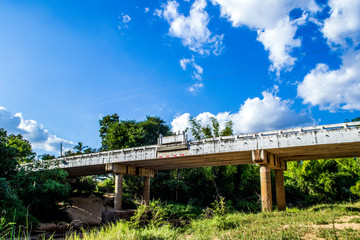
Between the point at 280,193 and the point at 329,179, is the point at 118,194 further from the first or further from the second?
the point at 329,179

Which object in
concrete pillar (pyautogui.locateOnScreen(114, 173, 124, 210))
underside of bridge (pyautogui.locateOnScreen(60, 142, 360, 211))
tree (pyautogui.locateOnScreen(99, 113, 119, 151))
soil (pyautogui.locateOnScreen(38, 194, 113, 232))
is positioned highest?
tree (pyautogui.locateOnScreen(99, 113, 119, 151))

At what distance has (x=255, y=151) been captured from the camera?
1969cm

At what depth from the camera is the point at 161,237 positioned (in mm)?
8961

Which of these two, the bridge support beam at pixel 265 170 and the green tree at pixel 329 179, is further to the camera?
the green tree at pixel 329 179

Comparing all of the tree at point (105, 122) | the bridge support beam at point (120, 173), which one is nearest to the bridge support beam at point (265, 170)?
the bridge support beam at point (120, 173)

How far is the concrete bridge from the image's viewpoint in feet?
57.3

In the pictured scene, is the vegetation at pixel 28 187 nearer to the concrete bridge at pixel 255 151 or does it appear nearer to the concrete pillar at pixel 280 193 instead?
the concrete bridge at pixel 255 151

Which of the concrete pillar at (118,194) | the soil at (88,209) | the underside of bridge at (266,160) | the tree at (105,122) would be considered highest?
the tree at (105,122)

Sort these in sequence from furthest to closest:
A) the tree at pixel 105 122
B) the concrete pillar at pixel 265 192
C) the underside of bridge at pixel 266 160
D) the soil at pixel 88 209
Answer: the tree at pixel 105 122 < the soil at pixel 88 209 < the underside of bridge at pixel 266 160 < the concrete pillar at pixel 265 192

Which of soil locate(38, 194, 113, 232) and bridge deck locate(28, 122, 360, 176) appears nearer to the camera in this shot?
bridge deck locate(28, 122, 360, 176)

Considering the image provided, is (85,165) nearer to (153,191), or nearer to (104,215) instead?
(104,215)

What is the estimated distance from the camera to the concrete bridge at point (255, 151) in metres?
17.5

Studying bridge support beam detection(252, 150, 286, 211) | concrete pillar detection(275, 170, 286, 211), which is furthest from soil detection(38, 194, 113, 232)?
concrete pillar detection(275, 170, 286, 211)

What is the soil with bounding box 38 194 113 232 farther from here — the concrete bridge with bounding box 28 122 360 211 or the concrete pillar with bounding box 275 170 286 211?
the concrete pillar with bounding box 275 170 286 211
